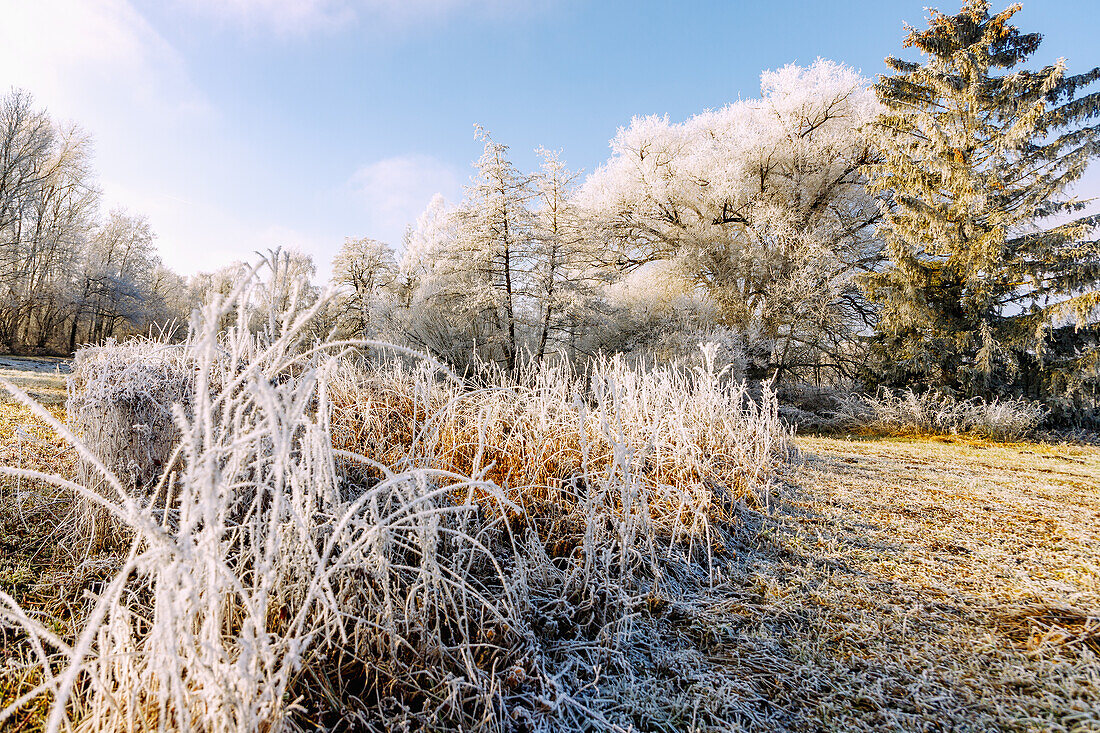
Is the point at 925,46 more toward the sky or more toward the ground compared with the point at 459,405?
more toward the sky

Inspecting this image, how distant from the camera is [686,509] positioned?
88.6 inches

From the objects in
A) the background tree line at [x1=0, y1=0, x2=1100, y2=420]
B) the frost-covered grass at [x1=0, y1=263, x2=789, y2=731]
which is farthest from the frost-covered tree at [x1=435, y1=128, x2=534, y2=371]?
the frost-covered grass at [x1=0, y1=263, x2=789, y2=731]

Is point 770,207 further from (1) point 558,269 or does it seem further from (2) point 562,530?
(2) point 562,530

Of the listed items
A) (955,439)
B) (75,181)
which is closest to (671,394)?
(955,439)

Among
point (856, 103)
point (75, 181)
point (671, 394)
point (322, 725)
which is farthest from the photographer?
point (75, 181)

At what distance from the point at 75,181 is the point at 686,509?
976 inches

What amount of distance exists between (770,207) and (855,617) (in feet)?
39.6

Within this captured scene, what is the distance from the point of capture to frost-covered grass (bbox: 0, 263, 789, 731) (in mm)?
857

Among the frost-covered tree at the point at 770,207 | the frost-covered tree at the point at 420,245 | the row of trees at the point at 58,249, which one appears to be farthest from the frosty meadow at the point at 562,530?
the row of trees at the point at 58,249

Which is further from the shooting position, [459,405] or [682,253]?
[682,253]

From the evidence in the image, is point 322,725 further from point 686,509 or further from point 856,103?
point 856,103

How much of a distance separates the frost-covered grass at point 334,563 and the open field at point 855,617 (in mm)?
93

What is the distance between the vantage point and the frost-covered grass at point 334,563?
2.81 feet

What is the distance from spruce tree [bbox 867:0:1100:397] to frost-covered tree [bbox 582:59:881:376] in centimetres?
193
